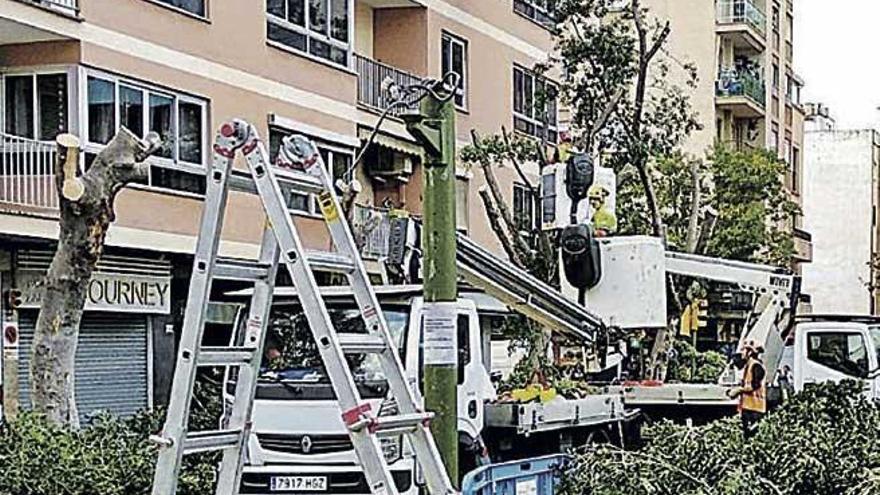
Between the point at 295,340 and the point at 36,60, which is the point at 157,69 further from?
the point at 295,340

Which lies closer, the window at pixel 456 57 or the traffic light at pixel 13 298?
the traffic light at pixel 13 298

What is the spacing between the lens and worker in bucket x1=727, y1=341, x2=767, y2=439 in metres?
15.0

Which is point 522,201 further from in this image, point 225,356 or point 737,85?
point 225,356

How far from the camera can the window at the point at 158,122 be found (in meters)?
22.8

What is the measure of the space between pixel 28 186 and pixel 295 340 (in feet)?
34.1

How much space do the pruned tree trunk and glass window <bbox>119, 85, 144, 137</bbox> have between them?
825 cm

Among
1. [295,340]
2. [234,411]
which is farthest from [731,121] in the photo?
[234,411]

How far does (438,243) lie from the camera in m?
9.23

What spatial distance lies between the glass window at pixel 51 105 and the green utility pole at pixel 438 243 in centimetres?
1427

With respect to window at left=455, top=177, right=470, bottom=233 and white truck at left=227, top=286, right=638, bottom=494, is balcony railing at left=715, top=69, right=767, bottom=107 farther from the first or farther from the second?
→ white truck at left=227, top=286, right=638, bottom=494

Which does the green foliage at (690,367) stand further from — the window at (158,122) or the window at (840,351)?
the window at (158,122)

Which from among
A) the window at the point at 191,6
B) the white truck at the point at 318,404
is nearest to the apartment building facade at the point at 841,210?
the window at the point at 191,6

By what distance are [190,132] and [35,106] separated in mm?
2888

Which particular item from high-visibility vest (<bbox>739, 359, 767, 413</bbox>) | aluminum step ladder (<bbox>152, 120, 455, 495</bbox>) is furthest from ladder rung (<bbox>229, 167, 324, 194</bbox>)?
high-visibility vest (<bbox>739, 359, 767, 413</bbox>)
